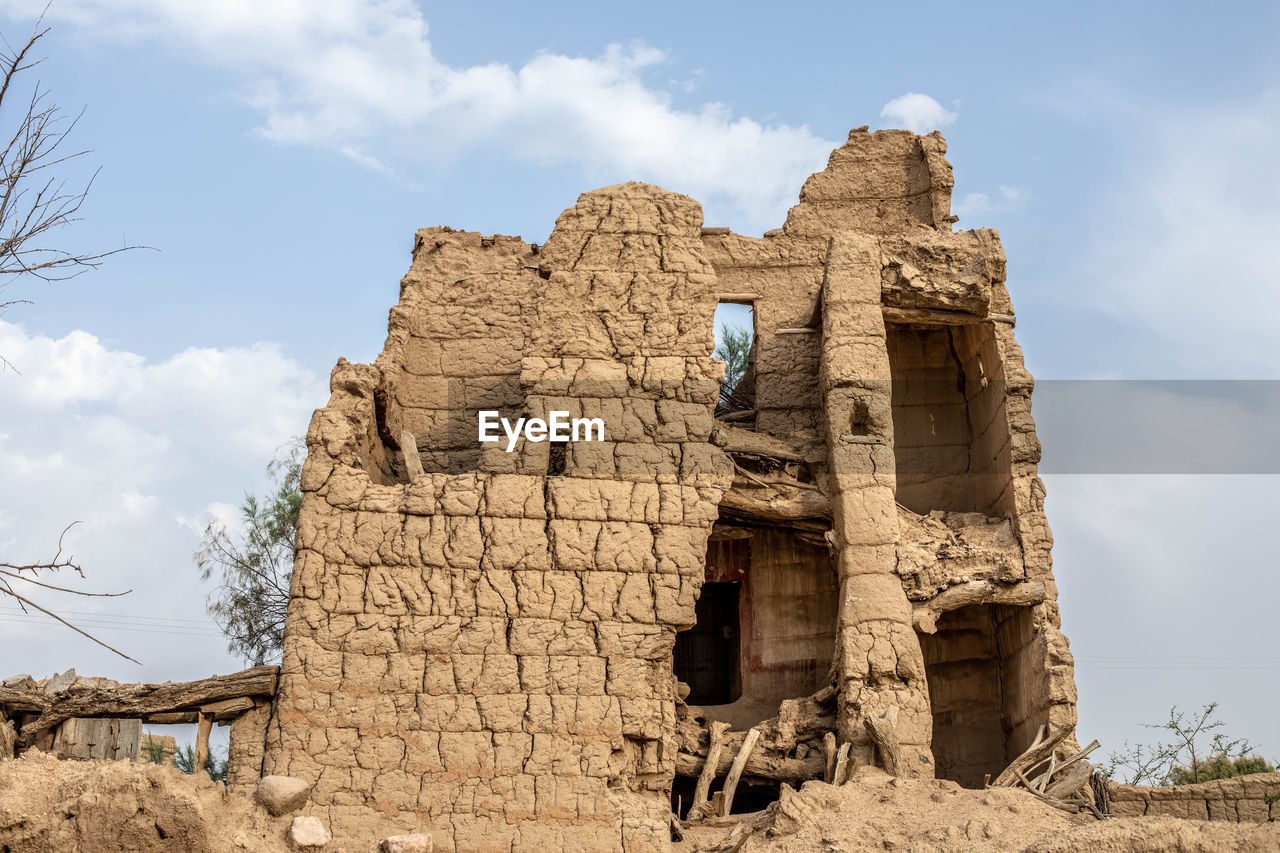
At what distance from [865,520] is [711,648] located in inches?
133

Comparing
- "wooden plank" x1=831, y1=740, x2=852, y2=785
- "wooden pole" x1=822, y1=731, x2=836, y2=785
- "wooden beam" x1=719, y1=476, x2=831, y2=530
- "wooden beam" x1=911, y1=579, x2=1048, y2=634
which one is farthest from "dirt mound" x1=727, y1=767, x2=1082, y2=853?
"wooden beam" x1=719, y1=476, x2=831, y2=530

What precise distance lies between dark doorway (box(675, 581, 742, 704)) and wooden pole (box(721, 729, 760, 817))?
2602mm

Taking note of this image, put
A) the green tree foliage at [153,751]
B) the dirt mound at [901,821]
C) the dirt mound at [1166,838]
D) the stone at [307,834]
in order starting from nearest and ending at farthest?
1. the dirt mound at [1166,838]
2. the dirt mound at [901,821]
3. the stone at [307,834]
4. the green tree foliage at [153,751]

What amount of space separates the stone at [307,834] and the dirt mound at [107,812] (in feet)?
0.65

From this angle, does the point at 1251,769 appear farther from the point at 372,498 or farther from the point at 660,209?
the point at 372,498

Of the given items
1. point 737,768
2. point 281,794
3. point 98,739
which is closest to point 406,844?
point 281,794

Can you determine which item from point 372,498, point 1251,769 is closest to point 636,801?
point 372,498

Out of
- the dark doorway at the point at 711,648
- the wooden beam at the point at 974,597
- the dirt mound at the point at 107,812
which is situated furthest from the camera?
the dark doorway at the point at 711,648

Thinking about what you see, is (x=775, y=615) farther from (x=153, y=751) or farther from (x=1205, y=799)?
(x=153, y=751)

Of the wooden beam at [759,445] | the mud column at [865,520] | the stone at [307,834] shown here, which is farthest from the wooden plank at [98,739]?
the mud column at [865,520]

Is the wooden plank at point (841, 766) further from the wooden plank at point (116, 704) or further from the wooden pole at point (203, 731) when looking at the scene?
the wooden pole at point (203, 731)

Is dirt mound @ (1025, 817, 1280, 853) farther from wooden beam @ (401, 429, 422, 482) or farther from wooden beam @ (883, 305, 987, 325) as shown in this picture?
wooden beam @ (401, 429, 422, 482)

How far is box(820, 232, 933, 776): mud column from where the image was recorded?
963 centimetres

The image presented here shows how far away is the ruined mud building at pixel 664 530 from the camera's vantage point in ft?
30.1
